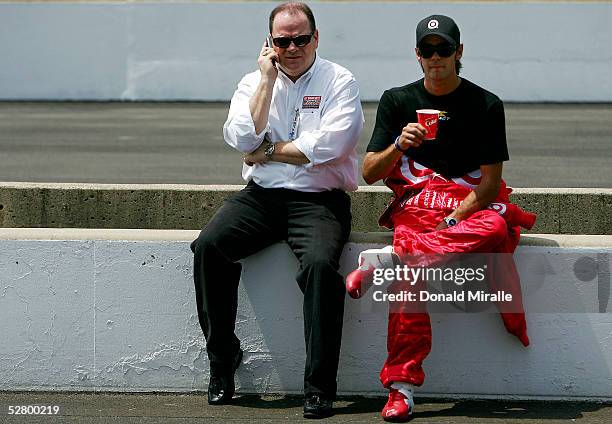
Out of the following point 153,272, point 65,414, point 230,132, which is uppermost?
point 230,132

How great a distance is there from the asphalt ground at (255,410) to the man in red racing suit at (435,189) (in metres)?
0.23

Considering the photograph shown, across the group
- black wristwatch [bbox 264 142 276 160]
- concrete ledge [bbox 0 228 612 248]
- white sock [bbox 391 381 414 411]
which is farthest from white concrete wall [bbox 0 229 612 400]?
black wristwatch [bbox 264 142 276 160]

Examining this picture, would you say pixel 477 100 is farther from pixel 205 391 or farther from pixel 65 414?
pixel 65 414

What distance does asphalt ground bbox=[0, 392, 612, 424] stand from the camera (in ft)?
17.8

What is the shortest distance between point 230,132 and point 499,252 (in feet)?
4.46

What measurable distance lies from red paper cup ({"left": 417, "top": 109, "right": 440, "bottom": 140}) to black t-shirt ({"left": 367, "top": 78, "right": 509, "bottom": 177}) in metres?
0.24

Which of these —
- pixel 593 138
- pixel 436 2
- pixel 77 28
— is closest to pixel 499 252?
pixel 593 138

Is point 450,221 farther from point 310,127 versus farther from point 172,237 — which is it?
point 172,237

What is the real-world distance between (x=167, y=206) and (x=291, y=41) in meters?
1.63

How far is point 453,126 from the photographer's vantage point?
5672 mm

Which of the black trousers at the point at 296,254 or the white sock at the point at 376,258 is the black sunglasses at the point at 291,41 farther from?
the white sock at the point at 376,258

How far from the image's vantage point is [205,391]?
5.86 m

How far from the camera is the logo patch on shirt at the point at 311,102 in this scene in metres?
5.89

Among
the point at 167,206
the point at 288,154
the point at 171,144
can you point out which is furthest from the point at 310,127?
the point at 171,144
